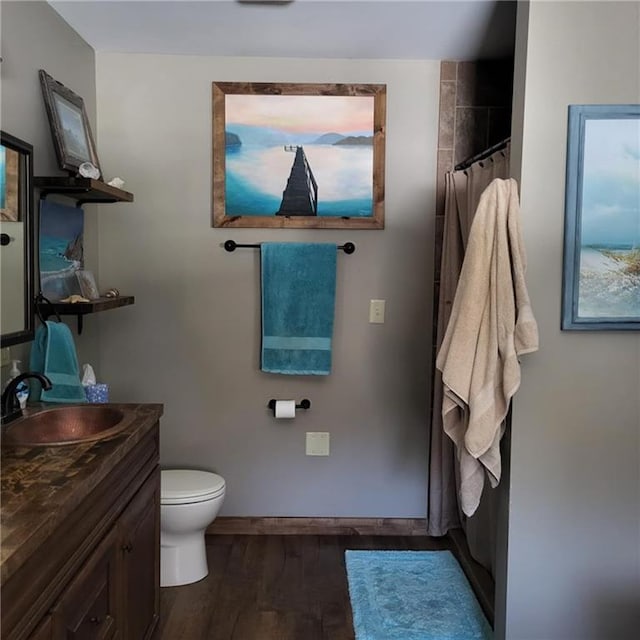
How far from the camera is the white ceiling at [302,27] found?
7.59 ft

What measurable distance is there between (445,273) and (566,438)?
104 cm

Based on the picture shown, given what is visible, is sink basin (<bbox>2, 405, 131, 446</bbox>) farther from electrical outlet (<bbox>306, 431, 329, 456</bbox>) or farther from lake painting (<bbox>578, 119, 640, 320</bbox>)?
lake painting (<bbox>578, 119, 640, 320</bbox>)

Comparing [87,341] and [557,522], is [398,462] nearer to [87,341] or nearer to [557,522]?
[557,522]

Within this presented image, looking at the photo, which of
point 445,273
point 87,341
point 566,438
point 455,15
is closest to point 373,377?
point 445,273

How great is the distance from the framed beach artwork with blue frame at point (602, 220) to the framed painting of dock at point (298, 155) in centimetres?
116

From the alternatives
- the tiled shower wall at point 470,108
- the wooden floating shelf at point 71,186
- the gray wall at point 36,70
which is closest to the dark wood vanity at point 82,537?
the gray wall at point 36,70

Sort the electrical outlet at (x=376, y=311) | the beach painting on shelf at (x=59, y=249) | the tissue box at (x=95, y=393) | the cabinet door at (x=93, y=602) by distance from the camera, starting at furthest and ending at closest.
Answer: the electrical outlet at (x=376, y=311), the tissue box at (x=95, y=393), the beach painting on shelf at (x=59, y=249), the cabinet door at (x=93, y=602)

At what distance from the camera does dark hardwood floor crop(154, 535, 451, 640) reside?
2215mm

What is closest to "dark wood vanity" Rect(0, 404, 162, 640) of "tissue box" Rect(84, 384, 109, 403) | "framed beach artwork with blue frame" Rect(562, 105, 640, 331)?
"tissue box" Rect(84, 384, 109, 403)

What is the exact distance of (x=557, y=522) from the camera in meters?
1.98

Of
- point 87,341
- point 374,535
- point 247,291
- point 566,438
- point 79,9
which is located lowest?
Answer: point 374,535

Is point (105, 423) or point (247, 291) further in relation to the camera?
point (247, 291)

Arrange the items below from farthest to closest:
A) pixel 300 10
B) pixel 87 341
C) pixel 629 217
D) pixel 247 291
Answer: pixel 247 291 → pixel 87 341 → pixel 300 10 → pixel 629 217

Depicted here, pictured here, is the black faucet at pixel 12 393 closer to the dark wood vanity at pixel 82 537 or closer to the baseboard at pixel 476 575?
the dark wood vanity at pixel 82 537
